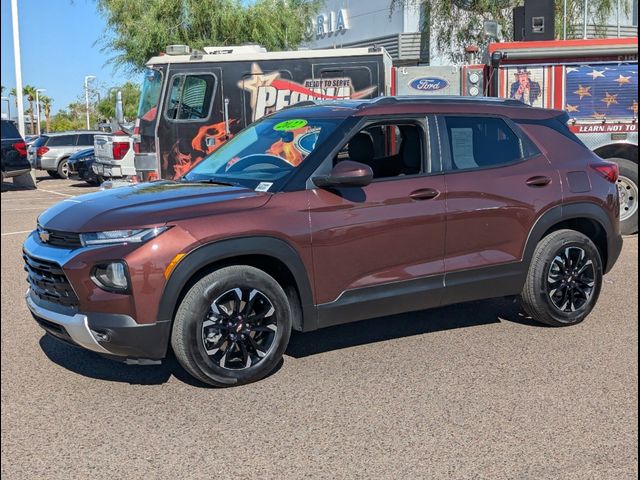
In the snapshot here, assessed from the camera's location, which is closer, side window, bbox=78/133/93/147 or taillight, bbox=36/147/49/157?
taillight, bbox=36/147/49/157

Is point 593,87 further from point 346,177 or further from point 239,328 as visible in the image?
point 239,328

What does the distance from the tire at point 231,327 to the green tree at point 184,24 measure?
19401 mm

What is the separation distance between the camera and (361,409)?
4.18 metres

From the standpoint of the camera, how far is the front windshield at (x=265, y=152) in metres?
4.92

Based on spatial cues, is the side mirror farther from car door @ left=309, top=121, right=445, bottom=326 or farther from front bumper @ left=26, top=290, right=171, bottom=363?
front bumper @ left=26, top=290, right=171, bottom=363

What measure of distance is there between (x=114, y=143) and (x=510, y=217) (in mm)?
9530

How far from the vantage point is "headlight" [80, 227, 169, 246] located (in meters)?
4.15

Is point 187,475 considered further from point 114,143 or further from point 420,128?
point 114,143

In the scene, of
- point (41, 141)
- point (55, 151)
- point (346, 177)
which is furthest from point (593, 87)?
point (41, 141)

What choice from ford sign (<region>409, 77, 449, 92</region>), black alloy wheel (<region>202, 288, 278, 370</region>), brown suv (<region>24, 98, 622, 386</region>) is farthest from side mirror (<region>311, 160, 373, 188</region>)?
ford sign (<region>409, 77, 449, 92</region>)

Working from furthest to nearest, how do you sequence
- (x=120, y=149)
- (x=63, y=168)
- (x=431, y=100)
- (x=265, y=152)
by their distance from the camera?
(x=63, y=168), (x=120, y=149), (x=431, y=100), (x=265, y=152)

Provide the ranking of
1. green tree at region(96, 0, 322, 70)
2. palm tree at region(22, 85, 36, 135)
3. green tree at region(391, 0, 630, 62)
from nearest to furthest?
green tree at region(391, 0, 630, 62) < green tree at region(96, 0, 322, 70) < palm tree at region(22, 85, 36, 135)

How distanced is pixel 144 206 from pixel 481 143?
2559 millimetres

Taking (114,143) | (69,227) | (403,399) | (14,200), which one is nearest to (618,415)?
(403,399)
